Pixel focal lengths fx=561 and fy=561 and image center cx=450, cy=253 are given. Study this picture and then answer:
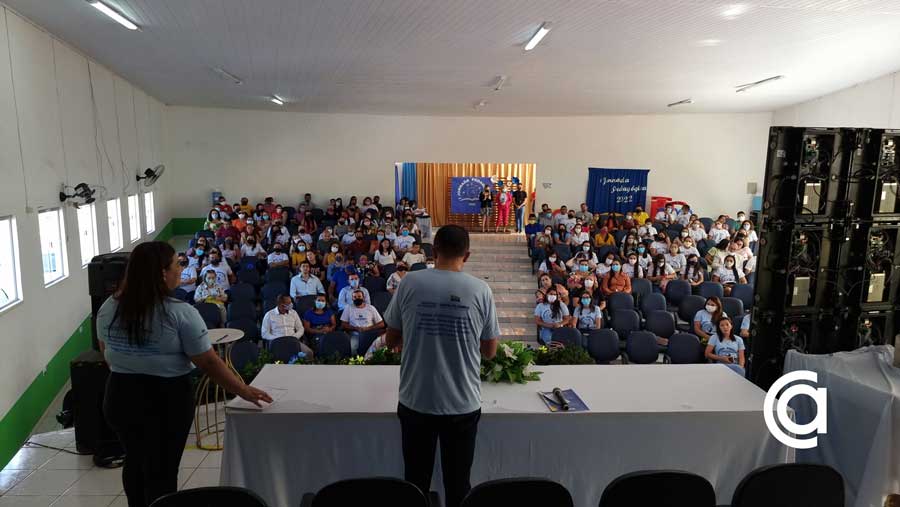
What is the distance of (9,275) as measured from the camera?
5.85 meters

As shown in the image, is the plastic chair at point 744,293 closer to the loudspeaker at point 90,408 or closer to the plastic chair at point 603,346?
the plastic chair at point 603,346

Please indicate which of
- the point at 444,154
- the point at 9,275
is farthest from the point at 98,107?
the point at 444,154

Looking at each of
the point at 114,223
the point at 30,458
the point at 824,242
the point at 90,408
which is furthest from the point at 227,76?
the point at 824,242

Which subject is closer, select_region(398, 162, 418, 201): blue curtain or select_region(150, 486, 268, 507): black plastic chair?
select_region(150, 486, 268, 507): black plastic chair

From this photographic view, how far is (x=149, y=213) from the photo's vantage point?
13.4m

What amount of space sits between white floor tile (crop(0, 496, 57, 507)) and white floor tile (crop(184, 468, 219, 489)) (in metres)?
0.87

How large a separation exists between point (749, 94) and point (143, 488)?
1333 centimetres

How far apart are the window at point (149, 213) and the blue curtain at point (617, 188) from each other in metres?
11.6

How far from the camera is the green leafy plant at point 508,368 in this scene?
3344 mm

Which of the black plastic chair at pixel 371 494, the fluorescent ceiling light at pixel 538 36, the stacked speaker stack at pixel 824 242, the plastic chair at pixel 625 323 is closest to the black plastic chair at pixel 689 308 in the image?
the plastic chair at pixel 625 323

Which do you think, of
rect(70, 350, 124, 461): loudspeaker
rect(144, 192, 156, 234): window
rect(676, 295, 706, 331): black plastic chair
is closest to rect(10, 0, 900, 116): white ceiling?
rect(144, 192, 156, 234): window

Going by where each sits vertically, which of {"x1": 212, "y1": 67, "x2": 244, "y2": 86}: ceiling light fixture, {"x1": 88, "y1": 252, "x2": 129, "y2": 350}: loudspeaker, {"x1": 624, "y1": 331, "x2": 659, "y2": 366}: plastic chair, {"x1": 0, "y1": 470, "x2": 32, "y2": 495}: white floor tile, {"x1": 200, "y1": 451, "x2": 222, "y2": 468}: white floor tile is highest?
{"x1": 212, "y1": 67, "x2": 244, "y2": 86}: ceiling light fixture

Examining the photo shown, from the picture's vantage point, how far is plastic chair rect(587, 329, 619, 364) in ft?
21.8

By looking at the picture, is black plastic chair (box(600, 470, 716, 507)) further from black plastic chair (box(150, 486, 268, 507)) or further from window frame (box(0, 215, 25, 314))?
window frame (box(0, 215, 25, 314))
